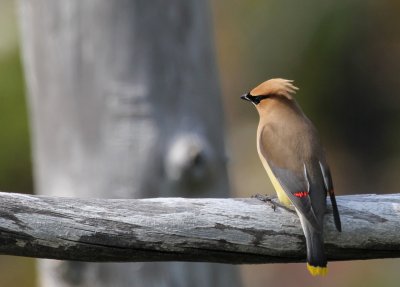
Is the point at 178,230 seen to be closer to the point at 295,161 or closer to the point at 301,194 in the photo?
the point at 301,194

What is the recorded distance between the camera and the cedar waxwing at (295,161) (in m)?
3.42

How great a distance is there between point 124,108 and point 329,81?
7.16m

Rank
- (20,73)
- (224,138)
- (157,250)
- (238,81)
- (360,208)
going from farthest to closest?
(238,81), (20,73), (224,138), (360,208), (157,250)

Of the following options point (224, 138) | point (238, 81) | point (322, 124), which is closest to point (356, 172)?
point (322, 124)

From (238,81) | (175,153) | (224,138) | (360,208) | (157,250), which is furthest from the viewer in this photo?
(238,81)

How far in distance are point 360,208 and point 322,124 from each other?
8517mm

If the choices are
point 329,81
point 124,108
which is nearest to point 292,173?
point 124,108

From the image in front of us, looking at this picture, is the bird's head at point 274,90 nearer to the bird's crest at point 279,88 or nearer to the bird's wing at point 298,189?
the bird's crest at point 279,88

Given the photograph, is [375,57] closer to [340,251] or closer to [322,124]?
[322,124]

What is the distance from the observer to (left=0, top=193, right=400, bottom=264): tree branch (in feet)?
10.6

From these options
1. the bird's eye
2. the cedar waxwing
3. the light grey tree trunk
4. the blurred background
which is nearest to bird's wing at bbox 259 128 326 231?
the cedar waxwing

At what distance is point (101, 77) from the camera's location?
4.93 m

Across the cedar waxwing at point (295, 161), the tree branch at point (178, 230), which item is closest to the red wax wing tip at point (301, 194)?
the cedar waxwing at point (295, 161)

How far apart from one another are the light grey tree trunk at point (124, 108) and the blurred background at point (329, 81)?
19.0 feet
